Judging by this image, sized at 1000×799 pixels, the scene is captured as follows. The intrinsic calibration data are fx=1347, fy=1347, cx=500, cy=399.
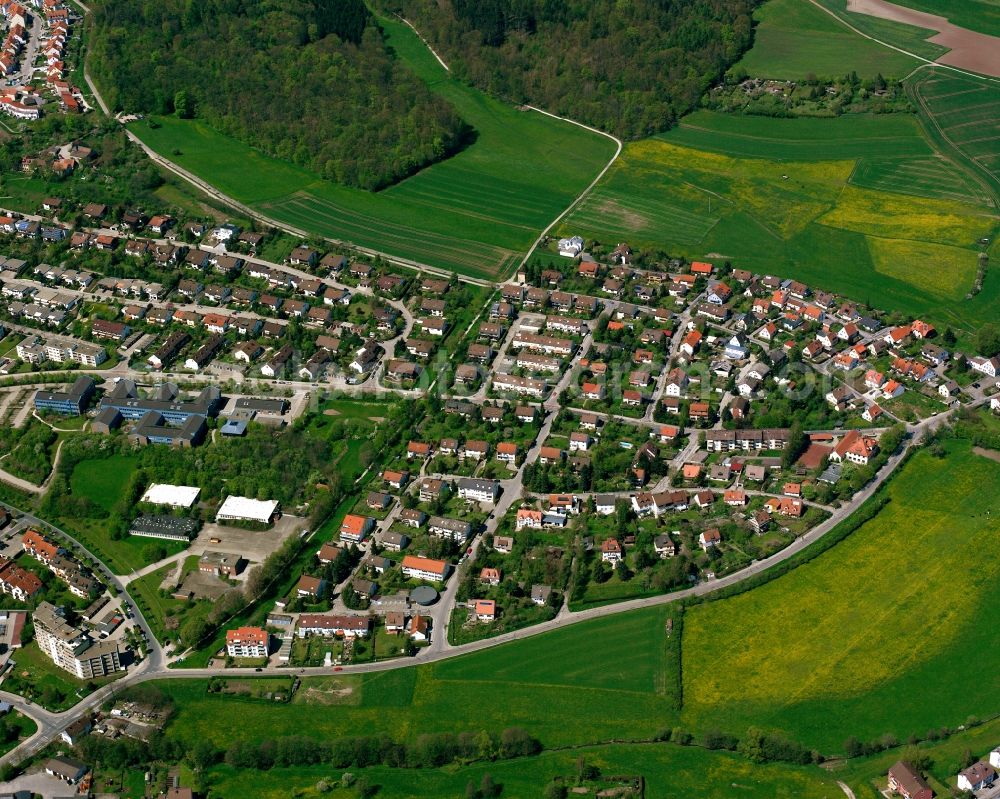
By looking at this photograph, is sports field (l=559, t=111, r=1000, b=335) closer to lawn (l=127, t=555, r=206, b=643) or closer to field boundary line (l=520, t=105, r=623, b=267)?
field boundary line (l=520, t=105, r=623, b=267)

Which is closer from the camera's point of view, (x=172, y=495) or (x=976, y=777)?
(x=976, y=777)

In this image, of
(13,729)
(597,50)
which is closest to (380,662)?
(13,729)

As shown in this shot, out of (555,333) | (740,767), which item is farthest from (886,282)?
(740,767)

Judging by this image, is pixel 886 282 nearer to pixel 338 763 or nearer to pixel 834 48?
pixel 834 48

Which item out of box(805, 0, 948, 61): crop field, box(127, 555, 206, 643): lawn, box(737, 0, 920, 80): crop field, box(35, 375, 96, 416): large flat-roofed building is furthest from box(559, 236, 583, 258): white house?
box(805, 0, 948, 61): crop field

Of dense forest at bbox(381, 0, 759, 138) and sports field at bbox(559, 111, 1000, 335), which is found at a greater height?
dense forest at bbox(381, 0, 759, 138)

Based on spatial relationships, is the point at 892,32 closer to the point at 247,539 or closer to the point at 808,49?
the point at 808,49

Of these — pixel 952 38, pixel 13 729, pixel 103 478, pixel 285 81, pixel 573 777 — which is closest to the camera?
pixel 573 777
